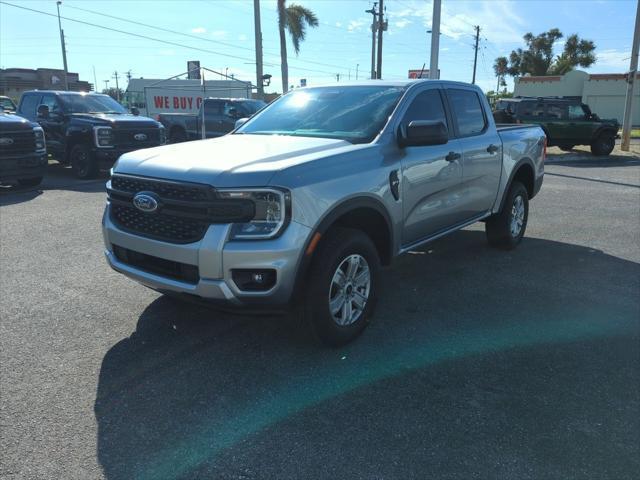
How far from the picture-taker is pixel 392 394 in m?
3.23

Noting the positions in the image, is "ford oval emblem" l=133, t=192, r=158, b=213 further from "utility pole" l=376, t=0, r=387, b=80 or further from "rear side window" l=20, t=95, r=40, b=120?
"utility pole" l=376, t=0, r=387, b=80

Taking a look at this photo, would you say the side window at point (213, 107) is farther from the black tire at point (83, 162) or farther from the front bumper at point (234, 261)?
the front bumper at point (234, 261)

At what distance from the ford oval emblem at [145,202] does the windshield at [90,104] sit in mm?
10911

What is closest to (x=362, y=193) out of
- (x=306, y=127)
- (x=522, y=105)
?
(x=306, y=127)

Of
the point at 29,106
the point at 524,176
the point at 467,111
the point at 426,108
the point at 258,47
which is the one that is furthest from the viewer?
the point at 258,47

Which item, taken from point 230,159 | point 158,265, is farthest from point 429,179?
point 158,265

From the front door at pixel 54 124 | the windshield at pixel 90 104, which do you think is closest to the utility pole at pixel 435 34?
the windshield at pixel 90 104

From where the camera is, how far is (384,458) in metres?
2.64

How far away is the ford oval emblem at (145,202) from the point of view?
3424 millimetres

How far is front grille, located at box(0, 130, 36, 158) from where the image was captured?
995 centimetres

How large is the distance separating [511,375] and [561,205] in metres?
7.23

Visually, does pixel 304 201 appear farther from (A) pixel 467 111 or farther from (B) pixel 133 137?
(B) pixel 133 137

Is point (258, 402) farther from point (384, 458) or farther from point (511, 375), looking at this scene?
point (511, 375)

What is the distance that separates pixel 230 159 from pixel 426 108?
213cm
